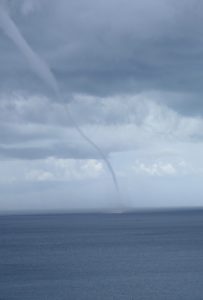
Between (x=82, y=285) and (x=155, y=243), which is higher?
(x=155, y=243)

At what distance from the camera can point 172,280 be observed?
81812 millimetres

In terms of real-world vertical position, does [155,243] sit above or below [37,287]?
above

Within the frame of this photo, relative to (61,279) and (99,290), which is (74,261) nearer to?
(61,279)

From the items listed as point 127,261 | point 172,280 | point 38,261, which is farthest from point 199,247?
point 172,280

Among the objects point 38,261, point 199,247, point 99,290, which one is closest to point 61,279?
point 99,290

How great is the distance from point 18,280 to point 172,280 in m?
25.5

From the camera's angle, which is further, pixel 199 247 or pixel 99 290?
pixel 199 247

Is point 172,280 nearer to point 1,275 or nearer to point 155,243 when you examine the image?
point 1,275

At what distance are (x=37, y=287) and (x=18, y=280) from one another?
24.7 feet

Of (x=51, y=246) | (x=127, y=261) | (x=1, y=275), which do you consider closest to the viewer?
(x=1, y=275)

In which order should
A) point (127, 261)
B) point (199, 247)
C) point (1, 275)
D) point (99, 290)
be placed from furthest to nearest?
point (199, 247), point (127, 261), point (1, 275), point (99, 290)

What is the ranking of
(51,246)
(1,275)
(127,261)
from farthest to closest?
(51,246)
(127,261)
(1,275)

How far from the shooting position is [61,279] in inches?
3361

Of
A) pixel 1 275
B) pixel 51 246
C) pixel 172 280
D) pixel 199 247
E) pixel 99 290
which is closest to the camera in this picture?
pixel 99 290
